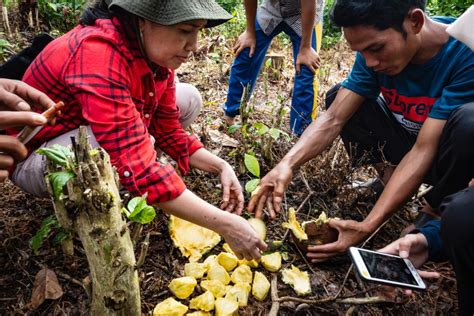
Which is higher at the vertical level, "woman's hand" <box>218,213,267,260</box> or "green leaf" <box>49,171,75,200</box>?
"green leaf" <box>49,171,75,200</box>

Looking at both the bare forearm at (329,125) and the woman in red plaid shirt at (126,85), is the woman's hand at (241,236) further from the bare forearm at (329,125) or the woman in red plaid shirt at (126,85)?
the bare forearm at (329,125)

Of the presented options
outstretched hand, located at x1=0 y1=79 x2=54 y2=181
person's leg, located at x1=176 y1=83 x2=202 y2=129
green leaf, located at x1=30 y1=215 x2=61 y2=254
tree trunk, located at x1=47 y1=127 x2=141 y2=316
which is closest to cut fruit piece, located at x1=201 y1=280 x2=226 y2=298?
tree trunk, located at x1=47 y1=127 x2=141 y2=316

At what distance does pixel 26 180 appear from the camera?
1.90m

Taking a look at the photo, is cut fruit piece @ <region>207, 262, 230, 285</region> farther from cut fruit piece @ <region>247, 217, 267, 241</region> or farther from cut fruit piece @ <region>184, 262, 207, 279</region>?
cut fruit piece @ <region>247, 217, 267, 241</region>

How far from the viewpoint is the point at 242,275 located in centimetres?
194

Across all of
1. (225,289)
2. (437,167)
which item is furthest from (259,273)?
(437,167)

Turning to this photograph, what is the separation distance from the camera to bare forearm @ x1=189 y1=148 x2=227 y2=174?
2277 mm

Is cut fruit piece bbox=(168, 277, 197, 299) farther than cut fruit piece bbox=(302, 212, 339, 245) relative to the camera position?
No

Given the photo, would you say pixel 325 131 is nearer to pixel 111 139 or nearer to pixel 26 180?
pixel 111 139

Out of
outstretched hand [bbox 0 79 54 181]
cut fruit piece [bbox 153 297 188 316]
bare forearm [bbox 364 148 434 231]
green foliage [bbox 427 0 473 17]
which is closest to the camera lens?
outstretched hand [bbox 0 79 54 181]

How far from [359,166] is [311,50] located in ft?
3.88

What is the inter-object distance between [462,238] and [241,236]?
912mm

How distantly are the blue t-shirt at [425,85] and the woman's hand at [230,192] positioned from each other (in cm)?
98

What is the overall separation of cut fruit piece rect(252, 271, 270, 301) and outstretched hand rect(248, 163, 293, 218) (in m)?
0.39
